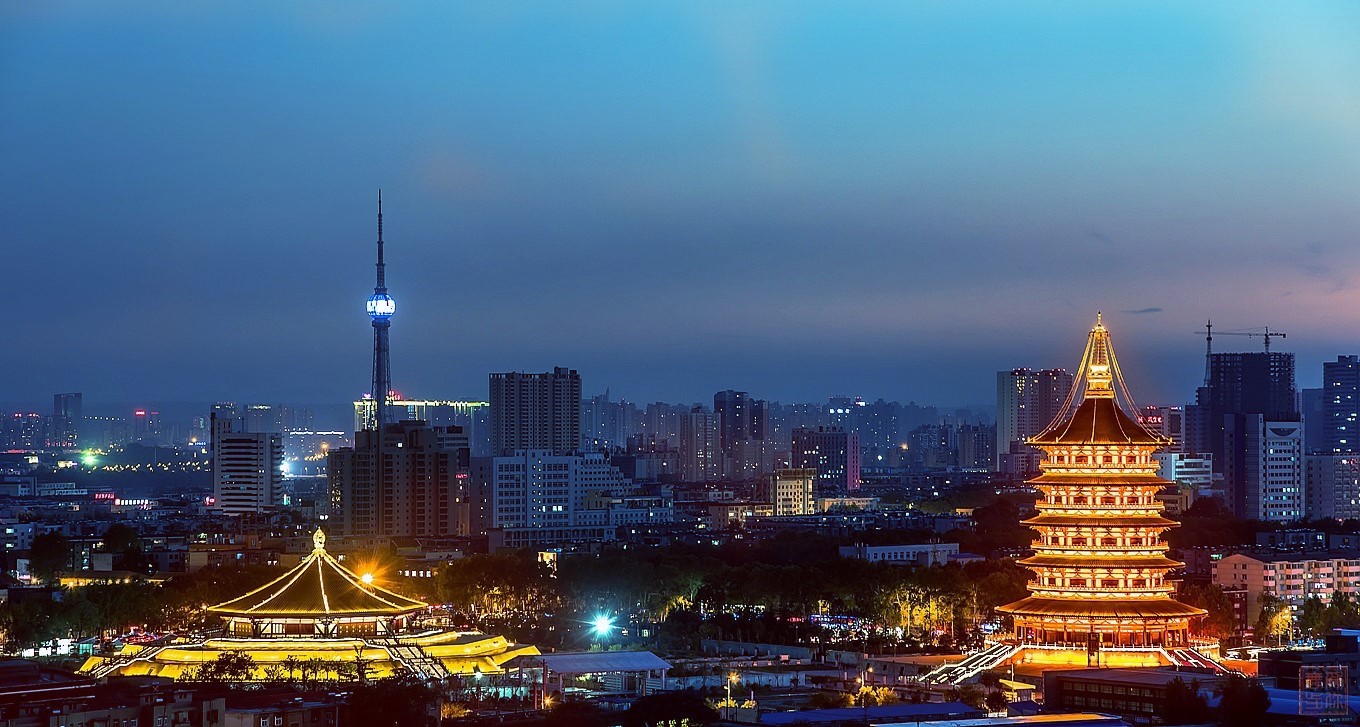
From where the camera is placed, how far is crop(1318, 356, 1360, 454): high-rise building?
128250 millimetres

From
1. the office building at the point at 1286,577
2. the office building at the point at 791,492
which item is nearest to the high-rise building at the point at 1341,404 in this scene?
the office building at the point at 791,492

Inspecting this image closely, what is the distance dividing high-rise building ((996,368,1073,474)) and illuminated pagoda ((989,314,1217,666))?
93772 mm

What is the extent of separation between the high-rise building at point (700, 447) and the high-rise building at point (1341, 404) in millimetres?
50157

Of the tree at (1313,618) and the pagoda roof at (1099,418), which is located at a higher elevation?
the pagoda roof at (1099,418)

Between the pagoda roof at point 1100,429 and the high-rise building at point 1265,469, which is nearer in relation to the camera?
the pagoda roof at point 1100,429

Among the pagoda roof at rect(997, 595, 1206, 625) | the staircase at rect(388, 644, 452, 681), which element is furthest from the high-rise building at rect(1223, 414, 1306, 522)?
the staircase at rect(388, 644, 452, 681)

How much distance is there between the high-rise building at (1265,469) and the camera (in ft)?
321

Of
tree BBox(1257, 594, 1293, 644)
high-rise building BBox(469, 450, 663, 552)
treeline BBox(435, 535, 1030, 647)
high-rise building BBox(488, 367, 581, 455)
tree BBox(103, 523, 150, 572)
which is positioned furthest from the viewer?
high-rise building BBox(488, 367, 581, 455)

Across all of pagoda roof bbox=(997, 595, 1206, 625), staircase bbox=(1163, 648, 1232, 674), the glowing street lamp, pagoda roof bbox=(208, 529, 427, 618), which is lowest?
Result: the glowing street lamp

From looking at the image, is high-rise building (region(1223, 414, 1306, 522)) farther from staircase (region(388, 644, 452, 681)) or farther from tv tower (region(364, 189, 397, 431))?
staircase (region(388, 644, 452, 681))

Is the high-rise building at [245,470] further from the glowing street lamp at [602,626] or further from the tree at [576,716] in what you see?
the tree at [576,716]

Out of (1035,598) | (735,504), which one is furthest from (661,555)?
(735,504)

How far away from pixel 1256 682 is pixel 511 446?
93863 mm

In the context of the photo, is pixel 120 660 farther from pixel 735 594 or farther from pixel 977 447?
pixel 977 447
